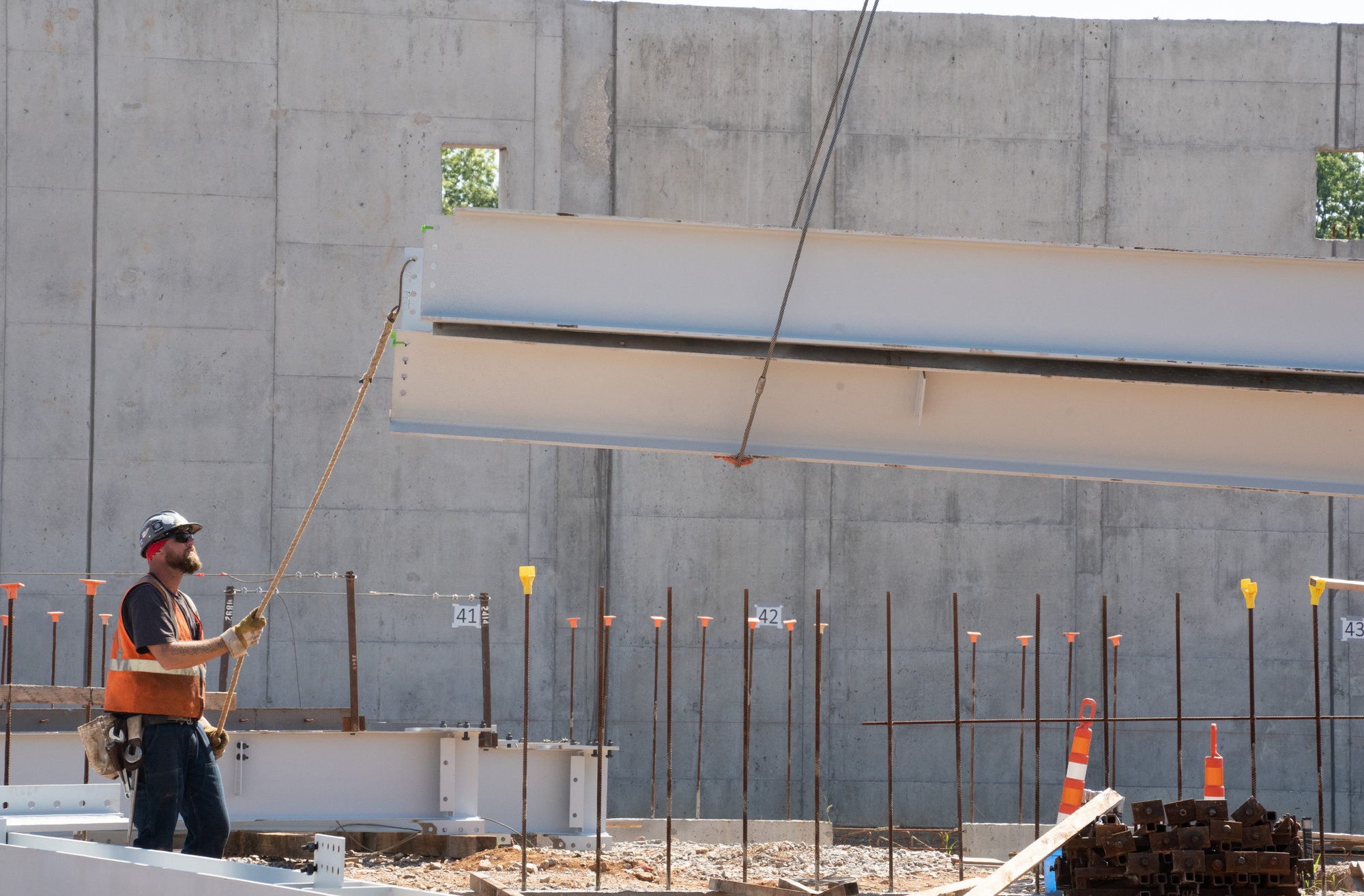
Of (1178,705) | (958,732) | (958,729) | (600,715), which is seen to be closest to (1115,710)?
(1178,705)

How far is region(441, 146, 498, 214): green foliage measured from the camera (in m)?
37.0

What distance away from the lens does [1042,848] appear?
6.78 metres

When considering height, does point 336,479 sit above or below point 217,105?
below

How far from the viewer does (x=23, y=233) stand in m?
13.9

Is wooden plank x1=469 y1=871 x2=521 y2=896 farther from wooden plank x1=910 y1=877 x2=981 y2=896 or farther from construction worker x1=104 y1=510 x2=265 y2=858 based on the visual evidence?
wooden plank x1=910 y1=877 x2=981 y2=896

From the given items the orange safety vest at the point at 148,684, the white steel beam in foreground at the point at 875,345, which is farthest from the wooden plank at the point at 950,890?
the orange safety vest at the point at 148,684

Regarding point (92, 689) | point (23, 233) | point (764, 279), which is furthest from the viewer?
point (23, 233)

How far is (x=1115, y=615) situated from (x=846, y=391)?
9.85m

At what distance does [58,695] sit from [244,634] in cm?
433

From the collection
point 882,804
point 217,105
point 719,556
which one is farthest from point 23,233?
point 882,804

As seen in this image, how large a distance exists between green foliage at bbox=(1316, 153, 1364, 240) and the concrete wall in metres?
24.8

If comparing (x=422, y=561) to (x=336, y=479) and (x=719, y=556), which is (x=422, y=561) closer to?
(x=336, y=479)

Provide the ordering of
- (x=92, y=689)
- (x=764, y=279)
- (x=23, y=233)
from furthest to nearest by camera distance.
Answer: (x=23, y=233)
(x=92, y=689)
(x=764, y=279)

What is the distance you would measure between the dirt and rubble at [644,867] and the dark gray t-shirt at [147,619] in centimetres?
303
